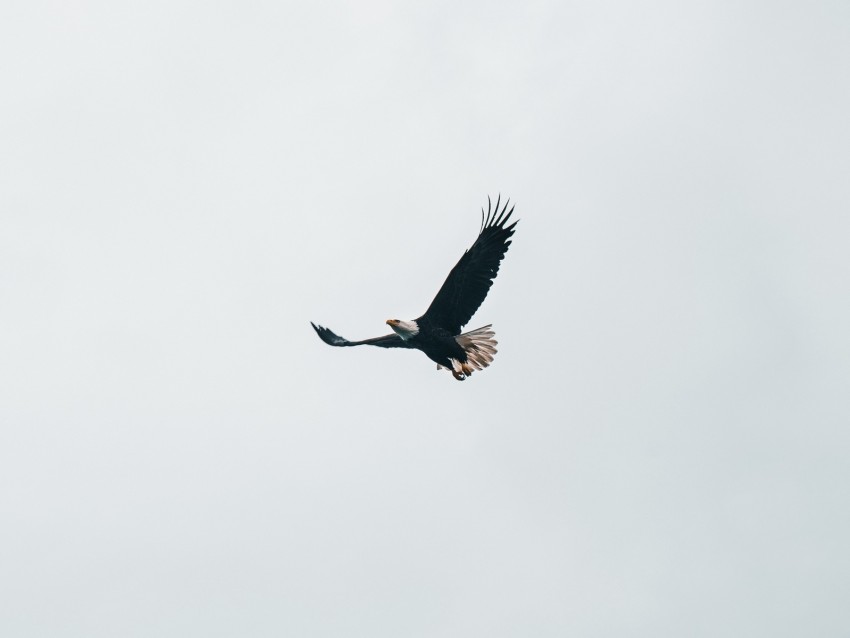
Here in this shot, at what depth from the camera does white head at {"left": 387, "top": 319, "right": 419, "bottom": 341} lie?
1024 inches

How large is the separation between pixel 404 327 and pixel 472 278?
4.92 ft

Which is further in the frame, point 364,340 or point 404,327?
point 364,340

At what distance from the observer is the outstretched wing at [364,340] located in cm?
2661

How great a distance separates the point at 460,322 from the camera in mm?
26219

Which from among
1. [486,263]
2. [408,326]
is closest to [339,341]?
[408,326]

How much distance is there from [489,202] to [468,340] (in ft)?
9.61

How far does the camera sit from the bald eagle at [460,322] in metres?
25.2

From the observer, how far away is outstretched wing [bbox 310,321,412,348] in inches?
1048

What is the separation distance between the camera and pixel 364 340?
27000 mm

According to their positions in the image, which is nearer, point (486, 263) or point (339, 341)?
point (486, 263)

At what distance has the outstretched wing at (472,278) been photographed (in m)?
25.1

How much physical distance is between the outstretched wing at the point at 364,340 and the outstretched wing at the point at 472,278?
0.72 meters

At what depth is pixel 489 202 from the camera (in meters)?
25.0

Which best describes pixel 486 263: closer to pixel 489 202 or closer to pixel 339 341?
pixel 489 202
